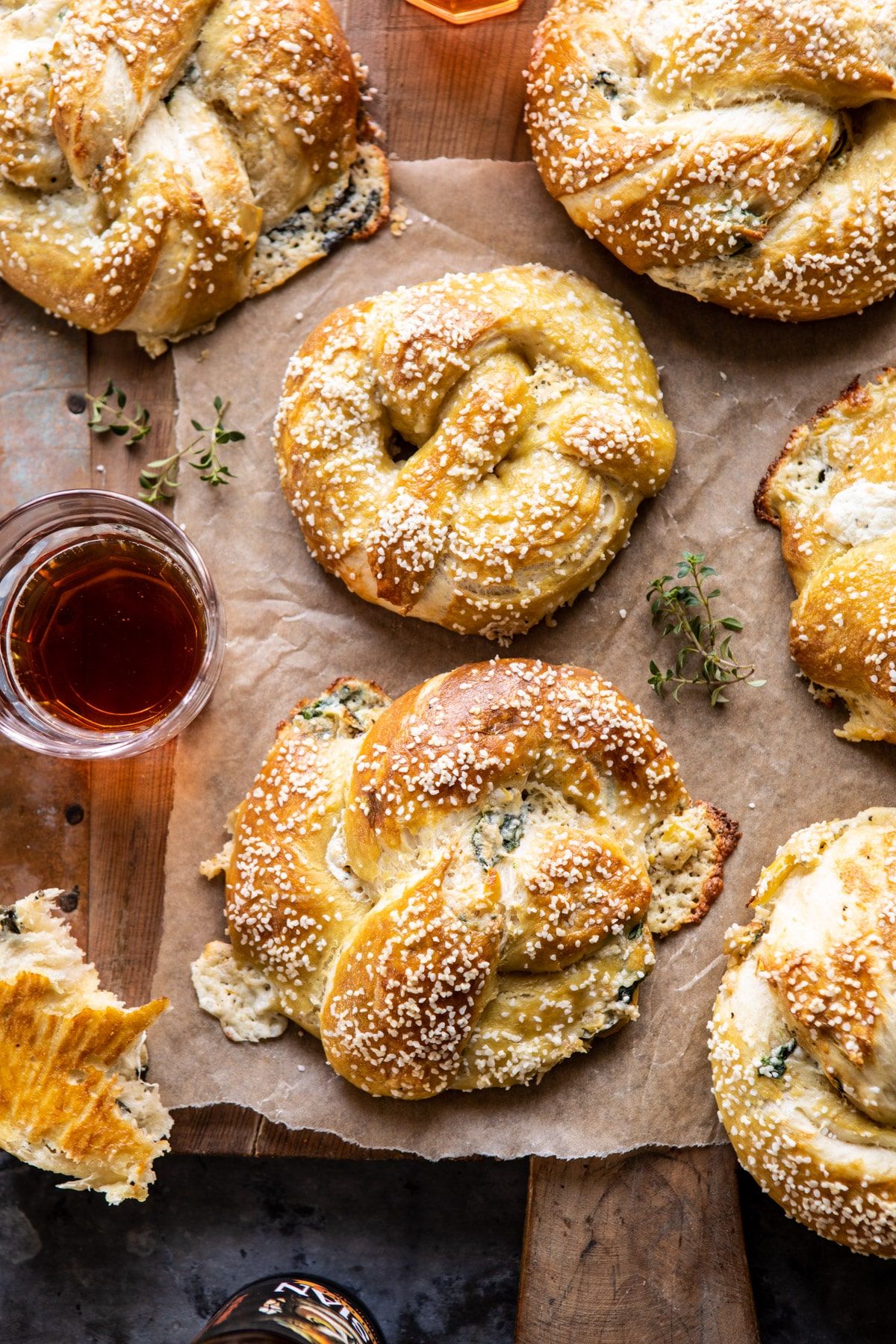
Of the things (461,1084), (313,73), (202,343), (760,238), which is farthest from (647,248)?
(461,1084)

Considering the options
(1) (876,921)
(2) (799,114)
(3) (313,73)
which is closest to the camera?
(1) (876,921)

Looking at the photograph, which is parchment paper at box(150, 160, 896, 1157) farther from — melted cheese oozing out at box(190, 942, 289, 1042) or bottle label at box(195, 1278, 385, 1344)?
bottle label at box(195, 1278, 385, 1344)

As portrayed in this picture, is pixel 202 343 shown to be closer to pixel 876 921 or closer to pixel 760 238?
pixel 760 238

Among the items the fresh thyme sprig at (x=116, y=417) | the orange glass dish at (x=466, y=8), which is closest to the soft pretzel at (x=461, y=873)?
the fresh thyme sprig at (x=116, y=417)

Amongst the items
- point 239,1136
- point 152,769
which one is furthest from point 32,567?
point 239,1136

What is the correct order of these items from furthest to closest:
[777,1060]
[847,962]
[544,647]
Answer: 1. [544,647]
2. [777,1060]
3. [847,962]

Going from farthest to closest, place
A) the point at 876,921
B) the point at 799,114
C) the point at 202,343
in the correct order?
the point at 202,343
the point at 799,114
the point at 876,921

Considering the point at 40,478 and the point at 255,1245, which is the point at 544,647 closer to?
the point at 40,478
